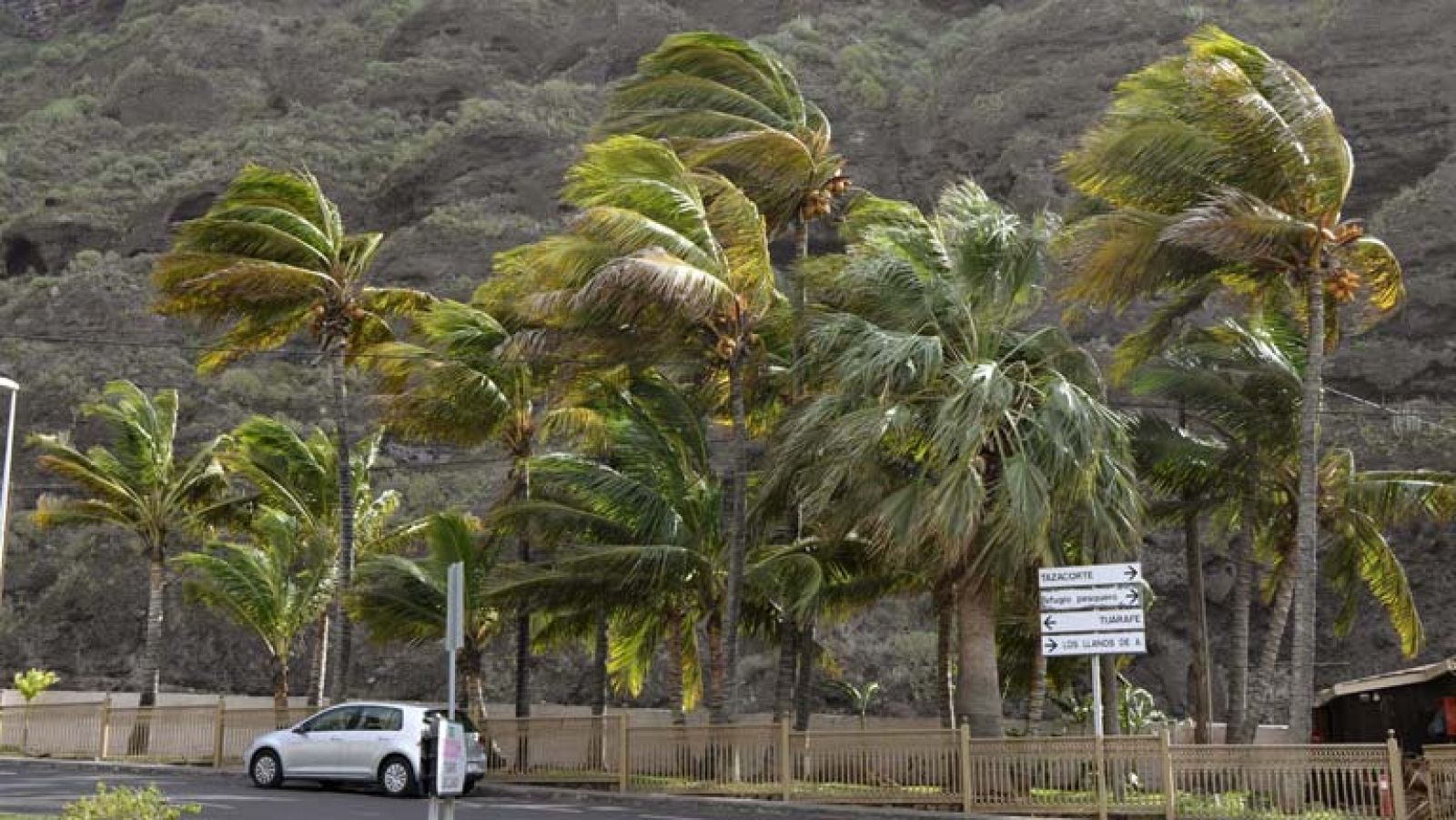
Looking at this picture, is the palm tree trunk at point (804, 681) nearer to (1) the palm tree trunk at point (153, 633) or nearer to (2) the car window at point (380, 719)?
(2) the car window at point (380, 719)

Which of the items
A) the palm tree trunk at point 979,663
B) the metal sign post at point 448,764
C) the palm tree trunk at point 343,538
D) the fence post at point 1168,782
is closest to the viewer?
the metal sign post at point 448,764

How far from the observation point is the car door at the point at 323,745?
2217 centimetres

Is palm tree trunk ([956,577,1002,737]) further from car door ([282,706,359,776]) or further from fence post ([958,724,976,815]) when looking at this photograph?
car door ([282,706,359,776])

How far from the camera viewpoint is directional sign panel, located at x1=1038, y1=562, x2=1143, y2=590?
723 inches

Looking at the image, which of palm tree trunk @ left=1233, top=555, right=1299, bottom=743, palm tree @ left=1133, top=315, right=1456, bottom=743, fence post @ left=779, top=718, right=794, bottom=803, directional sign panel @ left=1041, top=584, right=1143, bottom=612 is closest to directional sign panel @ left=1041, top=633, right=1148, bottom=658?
directional sign panel @ left=1041, top=584, right=1143, bottom=612

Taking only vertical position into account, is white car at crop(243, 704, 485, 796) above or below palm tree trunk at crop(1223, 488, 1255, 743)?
below

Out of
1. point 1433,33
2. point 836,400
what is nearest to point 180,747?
point 836,400

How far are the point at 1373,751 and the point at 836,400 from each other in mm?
7819

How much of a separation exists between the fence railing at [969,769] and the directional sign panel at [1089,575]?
185cm

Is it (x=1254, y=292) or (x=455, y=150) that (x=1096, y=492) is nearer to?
(x=1254, y=292)

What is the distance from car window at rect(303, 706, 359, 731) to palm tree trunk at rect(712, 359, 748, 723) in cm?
545

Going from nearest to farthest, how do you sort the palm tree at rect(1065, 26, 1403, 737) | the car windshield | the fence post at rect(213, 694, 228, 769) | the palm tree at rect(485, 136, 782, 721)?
1. the palm tree at rect(1065, 26, 1403, 737)
2. the palm tree at rect(485, 136, 782, 721)
3. the car windshield
4. the fence post at rect(213, 694, 228, 769)

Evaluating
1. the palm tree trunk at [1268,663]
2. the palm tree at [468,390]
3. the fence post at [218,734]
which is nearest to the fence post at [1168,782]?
the palm tree trunk at [1268,663]

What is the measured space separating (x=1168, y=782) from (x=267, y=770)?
1308 centimetres
